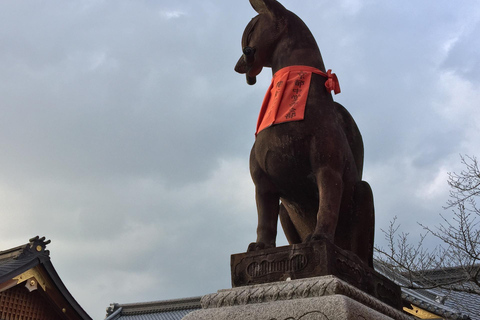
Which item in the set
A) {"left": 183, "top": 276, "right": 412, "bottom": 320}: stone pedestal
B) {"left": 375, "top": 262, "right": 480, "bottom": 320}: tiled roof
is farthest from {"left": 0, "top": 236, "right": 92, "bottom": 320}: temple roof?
{"left": 183, "top": 276, "right": 412, "bottom": 320}: stone pedestal

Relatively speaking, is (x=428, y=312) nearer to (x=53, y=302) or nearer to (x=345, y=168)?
(x=53, y=302)

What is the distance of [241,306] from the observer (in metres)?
2.92

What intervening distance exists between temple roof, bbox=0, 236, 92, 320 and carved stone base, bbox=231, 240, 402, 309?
8748mm

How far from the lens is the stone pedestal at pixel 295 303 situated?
2586mm

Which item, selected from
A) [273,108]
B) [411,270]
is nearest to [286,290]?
[273,108]

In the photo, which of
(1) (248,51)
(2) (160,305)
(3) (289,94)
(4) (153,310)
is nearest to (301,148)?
(3) (289,94)

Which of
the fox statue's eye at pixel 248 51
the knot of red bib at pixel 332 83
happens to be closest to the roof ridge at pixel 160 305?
the fox statue's eye at pixel 248 51

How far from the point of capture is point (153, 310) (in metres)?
22.2

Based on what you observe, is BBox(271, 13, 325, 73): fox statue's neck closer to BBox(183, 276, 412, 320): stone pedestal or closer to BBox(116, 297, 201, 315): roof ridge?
BBox(183, 276, 412, 320): stone pedestal

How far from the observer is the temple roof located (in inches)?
418

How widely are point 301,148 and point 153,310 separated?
67.5 feet

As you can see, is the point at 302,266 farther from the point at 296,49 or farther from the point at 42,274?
the point at 42,274

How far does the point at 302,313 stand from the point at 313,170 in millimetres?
1033

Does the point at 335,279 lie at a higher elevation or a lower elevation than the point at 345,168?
lower
